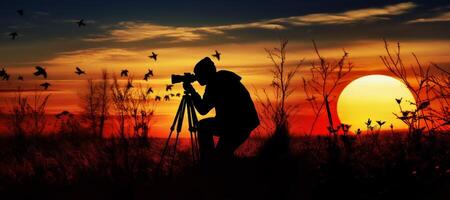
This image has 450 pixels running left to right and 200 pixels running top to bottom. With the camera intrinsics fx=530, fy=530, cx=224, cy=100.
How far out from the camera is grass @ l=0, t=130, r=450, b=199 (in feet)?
26.8

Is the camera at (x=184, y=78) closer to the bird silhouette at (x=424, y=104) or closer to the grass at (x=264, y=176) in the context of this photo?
the grass at (x=264, y=176)

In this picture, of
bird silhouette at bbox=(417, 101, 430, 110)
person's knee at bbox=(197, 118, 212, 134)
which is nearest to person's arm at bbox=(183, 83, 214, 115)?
person's knee at bbox=(197, 118, 212, 134)

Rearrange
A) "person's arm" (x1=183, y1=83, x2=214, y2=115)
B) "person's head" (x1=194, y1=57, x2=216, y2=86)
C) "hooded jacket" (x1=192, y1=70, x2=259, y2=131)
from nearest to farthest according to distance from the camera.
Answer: "person's head" (x1=194, y1=57, x2=216, y2=86) → "hooded jacket" (x1=192, y1=70, x2=259, y2=131) → "person's arm" (x1=183, y1=83, x2=214, y2=115)

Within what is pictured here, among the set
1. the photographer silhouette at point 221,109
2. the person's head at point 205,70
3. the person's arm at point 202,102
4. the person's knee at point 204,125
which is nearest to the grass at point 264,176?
the photographer silhouette at point 221,109

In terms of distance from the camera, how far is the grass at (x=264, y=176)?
8.17 meters

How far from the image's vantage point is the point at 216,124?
9.59m

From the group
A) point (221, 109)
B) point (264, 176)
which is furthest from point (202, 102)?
point (264, 176)

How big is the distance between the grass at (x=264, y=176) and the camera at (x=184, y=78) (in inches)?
63.2

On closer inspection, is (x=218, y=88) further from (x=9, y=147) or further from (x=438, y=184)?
(x=9, y=147)

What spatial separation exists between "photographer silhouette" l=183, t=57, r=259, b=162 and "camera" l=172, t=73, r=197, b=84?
0.26 ft

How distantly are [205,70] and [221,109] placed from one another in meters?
0.78

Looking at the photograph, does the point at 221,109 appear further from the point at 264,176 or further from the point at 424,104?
the point at 424,104

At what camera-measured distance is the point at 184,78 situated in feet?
31.6

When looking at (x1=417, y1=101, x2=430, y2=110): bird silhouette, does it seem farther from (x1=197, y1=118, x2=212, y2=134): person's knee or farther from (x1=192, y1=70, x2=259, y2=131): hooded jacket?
(x1=197, y1=118, x2=212, y2=134): person's knee
